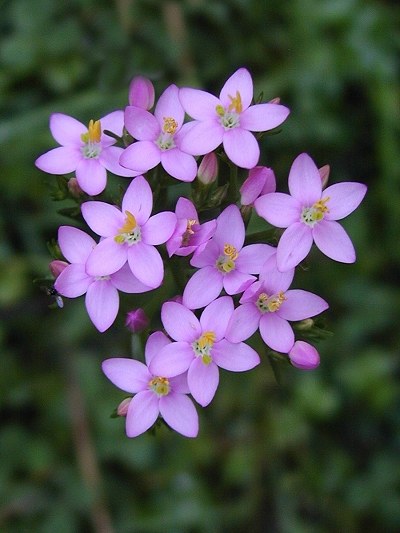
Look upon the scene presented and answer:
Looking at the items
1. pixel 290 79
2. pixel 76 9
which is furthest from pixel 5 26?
pixel 290 79

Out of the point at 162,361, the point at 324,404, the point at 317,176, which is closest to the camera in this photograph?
the point at 162,361

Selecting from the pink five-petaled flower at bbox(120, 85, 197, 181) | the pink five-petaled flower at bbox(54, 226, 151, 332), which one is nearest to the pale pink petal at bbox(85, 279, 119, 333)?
the pink five-petaled flower at bbox(54, 226, 151, 332)

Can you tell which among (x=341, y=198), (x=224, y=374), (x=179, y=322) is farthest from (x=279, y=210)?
(x=224, y=374)

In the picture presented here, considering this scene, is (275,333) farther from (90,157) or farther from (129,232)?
(90,157)

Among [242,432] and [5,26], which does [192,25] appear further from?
[242,432]

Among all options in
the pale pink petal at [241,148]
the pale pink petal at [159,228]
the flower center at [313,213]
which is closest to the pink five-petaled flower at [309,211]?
the flower center at [313,213]

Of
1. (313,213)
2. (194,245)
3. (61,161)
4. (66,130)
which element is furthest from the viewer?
(66,130)

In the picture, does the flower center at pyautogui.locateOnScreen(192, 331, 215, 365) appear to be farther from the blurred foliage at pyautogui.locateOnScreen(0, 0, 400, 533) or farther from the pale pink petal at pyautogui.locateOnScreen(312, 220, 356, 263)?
the blurred foliage at pyautogui.locateOnScreen(0, 0, 400, 533)
